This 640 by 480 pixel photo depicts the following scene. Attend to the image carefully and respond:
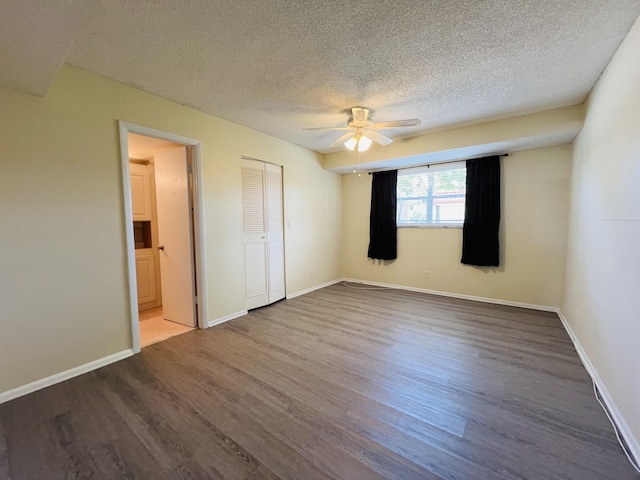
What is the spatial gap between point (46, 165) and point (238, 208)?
180 centimetres

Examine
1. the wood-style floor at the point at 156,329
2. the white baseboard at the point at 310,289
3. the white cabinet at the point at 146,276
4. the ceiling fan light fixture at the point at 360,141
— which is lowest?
the wood-style floor at the point at 156,329

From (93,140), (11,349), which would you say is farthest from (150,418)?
(93,140)

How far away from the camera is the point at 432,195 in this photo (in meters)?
4.54

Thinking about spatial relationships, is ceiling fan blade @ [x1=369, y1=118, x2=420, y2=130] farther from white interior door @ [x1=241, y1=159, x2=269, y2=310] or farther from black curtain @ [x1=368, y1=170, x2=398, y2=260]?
black curtain @ [x1=368, y1=170, x2=398, y2=260]

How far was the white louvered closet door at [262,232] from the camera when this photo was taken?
367cm

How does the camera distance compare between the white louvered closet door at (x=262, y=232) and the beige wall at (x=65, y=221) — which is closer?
the beige wall at (x=65, y=221)

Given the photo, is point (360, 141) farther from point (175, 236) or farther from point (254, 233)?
point (175, 236)

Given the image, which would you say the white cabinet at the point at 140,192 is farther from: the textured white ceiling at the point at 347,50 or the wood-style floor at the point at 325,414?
the wood-style floor at the point at 325,414

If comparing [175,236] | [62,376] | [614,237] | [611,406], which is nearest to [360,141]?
[614,237]

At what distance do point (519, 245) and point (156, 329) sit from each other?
16.7 feet

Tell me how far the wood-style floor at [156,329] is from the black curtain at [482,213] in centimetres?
423

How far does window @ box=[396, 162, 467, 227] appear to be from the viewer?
14.1ft

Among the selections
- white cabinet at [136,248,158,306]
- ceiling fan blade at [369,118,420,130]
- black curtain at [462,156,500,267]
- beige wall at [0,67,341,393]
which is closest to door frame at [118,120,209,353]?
beige wall at [0,67,341,393]

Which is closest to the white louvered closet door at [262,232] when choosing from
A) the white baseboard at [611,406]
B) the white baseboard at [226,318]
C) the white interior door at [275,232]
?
the white interior door at [275,232]
